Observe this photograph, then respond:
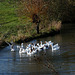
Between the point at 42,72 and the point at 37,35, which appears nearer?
the point at 42,72

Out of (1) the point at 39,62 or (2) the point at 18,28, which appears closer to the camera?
(1) the point at 39,62

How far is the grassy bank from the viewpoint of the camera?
109ft

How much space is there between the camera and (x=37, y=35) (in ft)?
120

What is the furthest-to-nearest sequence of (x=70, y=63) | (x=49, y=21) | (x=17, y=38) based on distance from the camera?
(x=49, y=21) < (x=17, y=38) < (x=70, y=63)

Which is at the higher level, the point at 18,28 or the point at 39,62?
the point at 18,28

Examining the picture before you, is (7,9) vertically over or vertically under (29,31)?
over

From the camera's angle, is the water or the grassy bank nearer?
the water

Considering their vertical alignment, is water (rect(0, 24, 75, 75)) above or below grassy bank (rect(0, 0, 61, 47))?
below

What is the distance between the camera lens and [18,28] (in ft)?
139

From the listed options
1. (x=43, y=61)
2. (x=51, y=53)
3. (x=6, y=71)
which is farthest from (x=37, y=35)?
(x=6, y=71)

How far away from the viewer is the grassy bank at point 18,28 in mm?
33344

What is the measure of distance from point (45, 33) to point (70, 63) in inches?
668

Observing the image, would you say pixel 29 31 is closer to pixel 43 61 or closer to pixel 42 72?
pixel 43 61

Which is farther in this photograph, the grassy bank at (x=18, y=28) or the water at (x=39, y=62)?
the grassy bank at (x=18, y=28)
